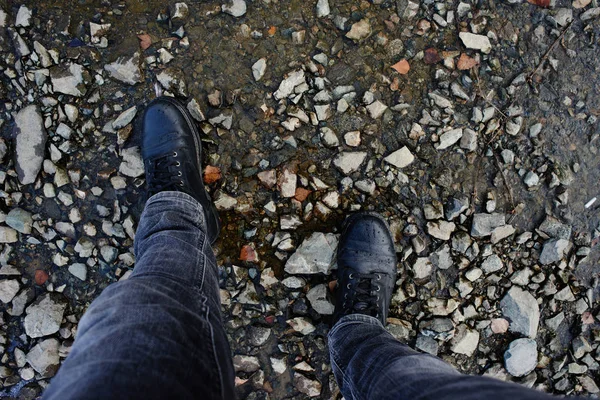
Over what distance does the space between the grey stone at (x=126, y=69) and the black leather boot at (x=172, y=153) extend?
0.48ft

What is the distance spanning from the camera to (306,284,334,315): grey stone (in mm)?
1776

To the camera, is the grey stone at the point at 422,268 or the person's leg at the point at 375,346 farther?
the grey stone at the point at 422,268

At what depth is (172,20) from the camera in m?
1.75

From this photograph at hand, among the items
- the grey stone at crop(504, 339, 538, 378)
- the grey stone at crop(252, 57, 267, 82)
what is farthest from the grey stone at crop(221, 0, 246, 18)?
the grey stone at crop(504, 339, 538, 378)

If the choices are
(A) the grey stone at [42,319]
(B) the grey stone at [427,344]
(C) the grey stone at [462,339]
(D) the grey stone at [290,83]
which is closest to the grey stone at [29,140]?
(A) the grey stone at [42,319]

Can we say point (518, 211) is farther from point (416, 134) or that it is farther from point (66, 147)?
point (66, 147)

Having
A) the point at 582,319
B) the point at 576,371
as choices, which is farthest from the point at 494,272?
the point at 576,371

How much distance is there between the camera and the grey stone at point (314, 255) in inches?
69.3

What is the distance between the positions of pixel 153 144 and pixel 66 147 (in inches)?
14.5

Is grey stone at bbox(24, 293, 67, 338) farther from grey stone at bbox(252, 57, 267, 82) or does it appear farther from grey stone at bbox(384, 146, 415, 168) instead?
grey stone at bbox(384, 146, 415, 168)

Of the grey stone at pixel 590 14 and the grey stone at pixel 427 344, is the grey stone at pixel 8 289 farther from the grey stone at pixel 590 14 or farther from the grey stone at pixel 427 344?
the grey stone at pixel 590 14

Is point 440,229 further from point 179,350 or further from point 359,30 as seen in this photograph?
point 179,350

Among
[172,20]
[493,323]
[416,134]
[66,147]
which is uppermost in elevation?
[172,20]

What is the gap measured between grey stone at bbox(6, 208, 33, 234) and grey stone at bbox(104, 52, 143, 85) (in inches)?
26.5
